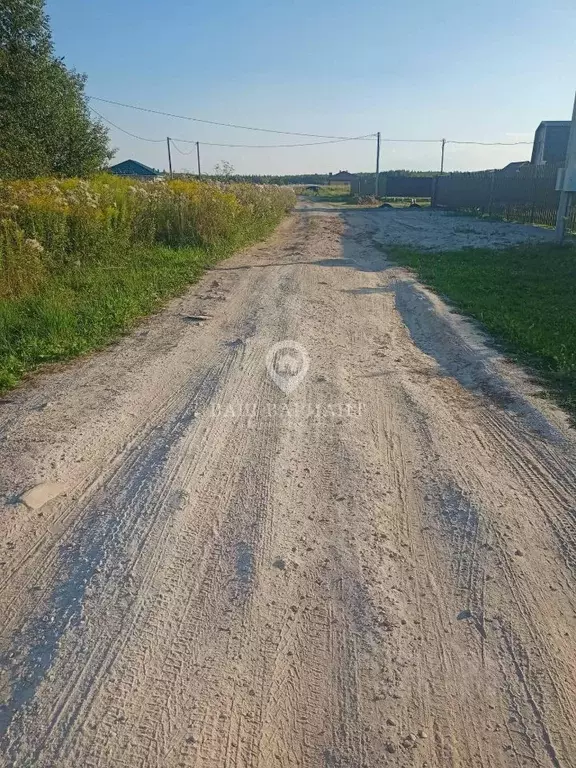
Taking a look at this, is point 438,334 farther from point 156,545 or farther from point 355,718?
point 355,718

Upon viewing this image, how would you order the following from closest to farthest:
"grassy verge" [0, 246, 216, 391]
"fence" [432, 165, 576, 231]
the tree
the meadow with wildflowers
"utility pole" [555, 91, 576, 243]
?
"grassy verge" [0, 246, 216, 391]
the meadow with wildflowers
the tree
"utility pole" [555, 91, 576, 243]
"fence" [432, 165, 576, 231]

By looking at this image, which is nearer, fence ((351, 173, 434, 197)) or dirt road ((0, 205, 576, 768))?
dirt road ((0, 205, 576, 768))

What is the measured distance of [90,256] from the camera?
9031 millimetres

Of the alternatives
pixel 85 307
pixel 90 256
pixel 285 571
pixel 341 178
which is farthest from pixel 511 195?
pixel 341 178

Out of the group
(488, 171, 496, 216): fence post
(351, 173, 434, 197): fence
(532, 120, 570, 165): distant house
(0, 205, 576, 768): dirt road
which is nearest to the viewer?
(0, 205, 576, 768): dirt road

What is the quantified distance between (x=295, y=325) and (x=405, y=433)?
9.71 ft

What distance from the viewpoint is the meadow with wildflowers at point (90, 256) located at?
19.4 feet

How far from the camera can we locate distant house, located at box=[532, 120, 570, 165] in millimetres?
31250

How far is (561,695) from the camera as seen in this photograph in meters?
2.07

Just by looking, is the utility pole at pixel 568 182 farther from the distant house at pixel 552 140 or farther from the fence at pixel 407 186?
the fence at pixel 407 186

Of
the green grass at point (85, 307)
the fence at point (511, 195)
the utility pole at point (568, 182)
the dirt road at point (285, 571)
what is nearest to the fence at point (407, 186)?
the fence at point (511, 195)

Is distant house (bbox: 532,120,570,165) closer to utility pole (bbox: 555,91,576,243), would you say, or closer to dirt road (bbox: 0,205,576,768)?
utility pole (bbox: 555,91,576,243)

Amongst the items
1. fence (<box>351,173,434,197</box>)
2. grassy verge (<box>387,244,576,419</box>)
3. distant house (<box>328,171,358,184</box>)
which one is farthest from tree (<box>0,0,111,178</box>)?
distant house (<box>328,171,358,184</box>)

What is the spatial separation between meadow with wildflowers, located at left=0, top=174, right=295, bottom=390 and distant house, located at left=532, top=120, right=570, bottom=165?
26.3 metres
